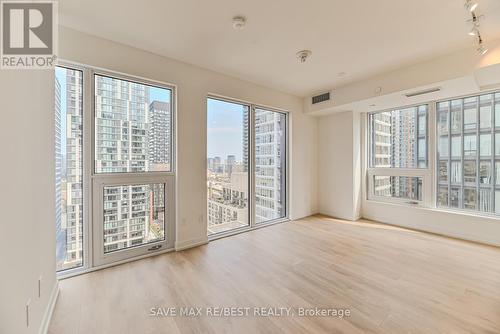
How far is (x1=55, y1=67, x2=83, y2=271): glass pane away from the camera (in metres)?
2.42

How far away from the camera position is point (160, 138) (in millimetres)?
3166

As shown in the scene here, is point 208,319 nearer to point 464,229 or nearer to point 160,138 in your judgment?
point 160,138

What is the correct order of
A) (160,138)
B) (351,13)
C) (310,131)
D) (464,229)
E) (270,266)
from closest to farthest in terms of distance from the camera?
(351,13)
(270,266)
(160,138)
(464,229)
(310,131)

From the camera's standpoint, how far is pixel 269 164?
15.1 feet

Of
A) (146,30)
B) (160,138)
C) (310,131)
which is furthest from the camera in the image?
(310,131)

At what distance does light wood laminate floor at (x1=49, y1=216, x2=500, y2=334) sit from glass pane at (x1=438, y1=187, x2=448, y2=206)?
0.71 meters

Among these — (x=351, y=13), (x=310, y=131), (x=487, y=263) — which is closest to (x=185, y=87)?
(x=351, y=13)

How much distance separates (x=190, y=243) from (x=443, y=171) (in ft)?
15.0

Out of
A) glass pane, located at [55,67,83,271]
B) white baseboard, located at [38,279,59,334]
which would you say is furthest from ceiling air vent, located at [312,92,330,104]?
white baseboard, located at [38,279,59,334]

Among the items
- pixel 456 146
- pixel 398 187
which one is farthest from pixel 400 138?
pixel 398 187

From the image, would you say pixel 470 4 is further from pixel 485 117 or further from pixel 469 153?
pixel 469 153

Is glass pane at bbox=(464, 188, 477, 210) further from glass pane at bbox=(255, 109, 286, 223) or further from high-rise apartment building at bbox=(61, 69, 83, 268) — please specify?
high-rise apartment building at bbox=(61, 69, 83, 268)

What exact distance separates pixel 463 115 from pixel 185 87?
4.63 metres
